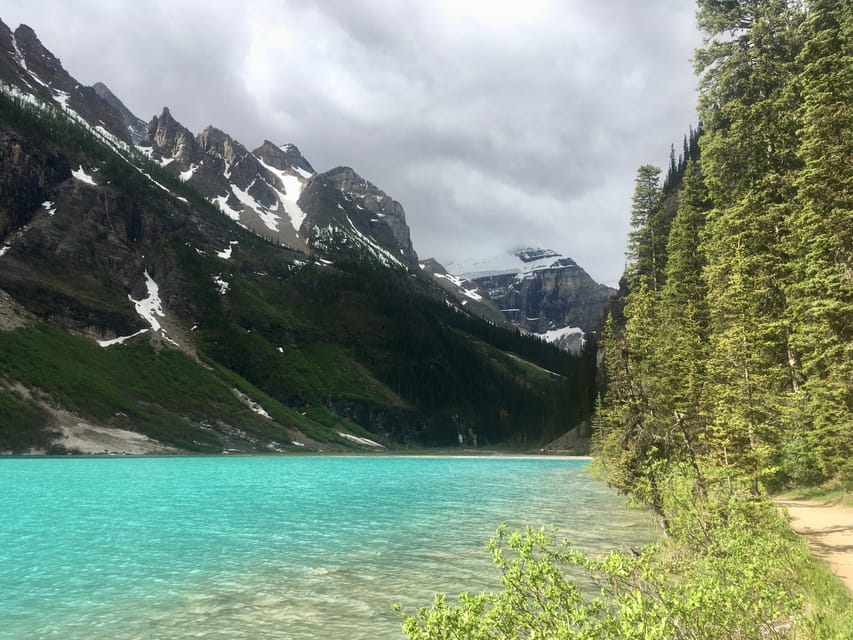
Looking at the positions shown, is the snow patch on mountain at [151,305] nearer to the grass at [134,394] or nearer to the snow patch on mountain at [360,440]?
the grass at [134,394]

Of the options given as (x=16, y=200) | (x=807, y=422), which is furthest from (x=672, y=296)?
(x=16, y=200)

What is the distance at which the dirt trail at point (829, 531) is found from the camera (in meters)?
14.7

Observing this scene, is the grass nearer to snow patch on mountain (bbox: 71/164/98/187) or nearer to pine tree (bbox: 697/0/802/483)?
snow patch on mountain (bbox: 71/164/98/187)

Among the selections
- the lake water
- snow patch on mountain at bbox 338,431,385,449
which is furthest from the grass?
the lake water

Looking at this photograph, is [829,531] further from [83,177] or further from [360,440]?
[83,177]

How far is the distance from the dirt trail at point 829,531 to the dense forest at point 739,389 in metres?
1.31

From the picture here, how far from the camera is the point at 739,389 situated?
23.2m

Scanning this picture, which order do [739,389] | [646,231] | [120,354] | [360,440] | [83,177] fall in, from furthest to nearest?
[83,177]
[360,440]
[120,354]
[646,231]
[739,389]

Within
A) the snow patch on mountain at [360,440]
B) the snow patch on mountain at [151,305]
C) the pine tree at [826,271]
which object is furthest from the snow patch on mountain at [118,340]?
the pine tree at [826,271]

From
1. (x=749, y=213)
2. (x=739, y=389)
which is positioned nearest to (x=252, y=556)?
(x=739, y=389)

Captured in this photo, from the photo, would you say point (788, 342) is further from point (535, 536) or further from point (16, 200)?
point (16, 200)

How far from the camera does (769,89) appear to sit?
138ft

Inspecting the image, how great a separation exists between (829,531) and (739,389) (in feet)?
19.9

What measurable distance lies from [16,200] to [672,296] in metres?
197
